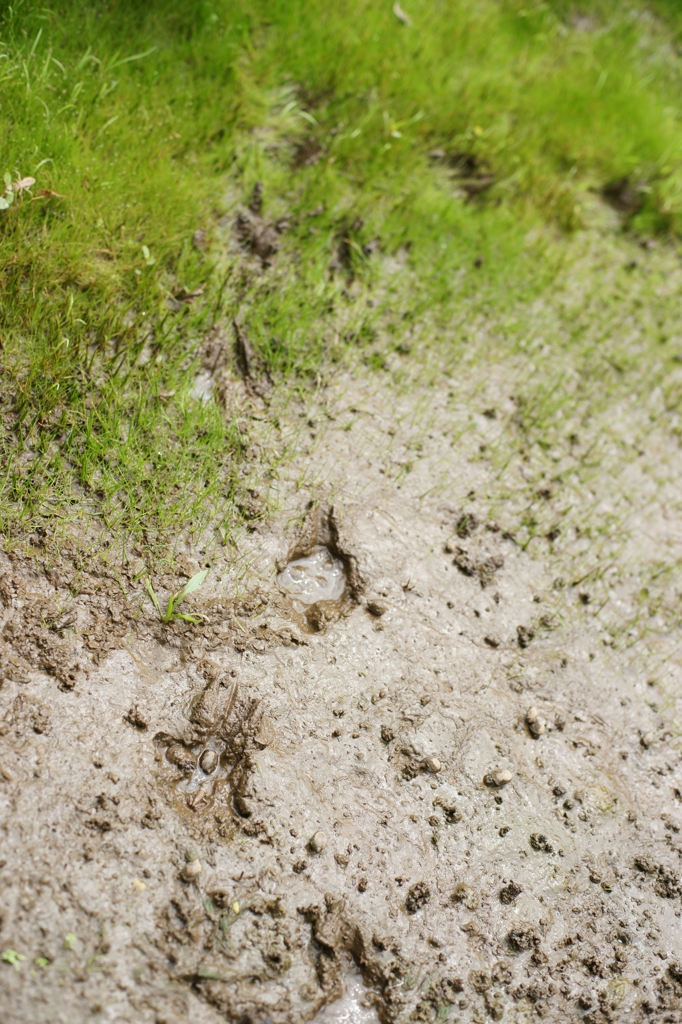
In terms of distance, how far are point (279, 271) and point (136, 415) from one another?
1038 mm

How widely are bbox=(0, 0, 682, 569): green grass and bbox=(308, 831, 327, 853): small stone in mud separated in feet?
3.58

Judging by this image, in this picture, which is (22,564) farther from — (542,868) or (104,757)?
(542,868)

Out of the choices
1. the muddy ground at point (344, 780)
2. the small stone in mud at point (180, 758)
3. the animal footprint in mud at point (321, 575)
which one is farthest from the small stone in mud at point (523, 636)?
the small stone in mud at point (180, 758)

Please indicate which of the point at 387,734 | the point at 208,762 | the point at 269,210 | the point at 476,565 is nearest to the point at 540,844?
the point at 387,734

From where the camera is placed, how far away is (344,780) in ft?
7.58

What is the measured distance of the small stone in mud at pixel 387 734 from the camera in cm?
240

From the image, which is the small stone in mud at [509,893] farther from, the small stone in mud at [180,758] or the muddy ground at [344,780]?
the small stone in mud at [180,758]

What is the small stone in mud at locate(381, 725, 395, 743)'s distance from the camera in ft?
7.89

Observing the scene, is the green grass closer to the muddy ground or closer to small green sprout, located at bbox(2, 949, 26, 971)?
the muddy ground

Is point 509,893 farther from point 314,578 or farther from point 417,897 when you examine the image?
point 314,578

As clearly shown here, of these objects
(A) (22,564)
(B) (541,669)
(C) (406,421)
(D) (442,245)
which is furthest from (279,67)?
(B) (541,669)

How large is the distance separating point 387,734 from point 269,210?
2452 millimetres

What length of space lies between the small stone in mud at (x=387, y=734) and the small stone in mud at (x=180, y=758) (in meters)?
0.62

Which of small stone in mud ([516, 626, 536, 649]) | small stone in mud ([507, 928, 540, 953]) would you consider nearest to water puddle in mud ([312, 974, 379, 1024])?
small stone in mud ([507, 928, 540, 953])
